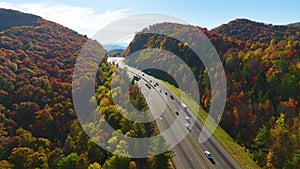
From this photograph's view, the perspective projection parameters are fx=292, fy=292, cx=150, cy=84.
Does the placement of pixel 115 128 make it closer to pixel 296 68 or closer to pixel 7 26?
pixel 296 68

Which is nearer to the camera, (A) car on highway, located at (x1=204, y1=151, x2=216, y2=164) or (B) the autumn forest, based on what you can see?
(A) car on highway, located at (x1=204, y1=151, x2=216, y2=164)

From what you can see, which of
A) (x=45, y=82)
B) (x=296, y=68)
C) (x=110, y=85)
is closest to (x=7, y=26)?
(x=45, y=82)

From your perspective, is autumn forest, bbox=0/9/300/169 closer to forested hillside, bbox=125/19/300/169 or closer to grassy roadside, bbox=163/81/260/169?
forested hillside, bbox=125/19/300/169

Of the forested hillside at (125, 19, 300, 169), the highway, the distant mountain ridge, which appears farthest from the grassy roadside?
the distant mountain ridge

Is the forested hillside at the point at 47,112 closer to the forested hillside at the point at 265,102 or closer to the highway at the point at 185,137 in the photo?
the highway at the point at 185,137

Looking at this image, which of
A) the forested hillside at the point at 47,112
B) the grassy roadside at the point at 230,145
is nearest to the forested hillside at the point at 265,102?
the grassy roadside at the point at 230,145
